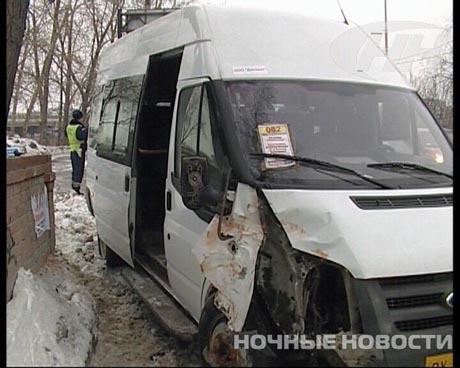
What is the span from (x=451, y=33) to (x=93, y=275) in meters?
4.76

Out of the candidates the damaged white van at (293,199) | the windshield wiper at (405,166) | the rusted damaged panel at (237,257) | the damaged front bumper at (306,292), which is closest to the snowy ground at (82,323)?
the damaged white van at (293,199)

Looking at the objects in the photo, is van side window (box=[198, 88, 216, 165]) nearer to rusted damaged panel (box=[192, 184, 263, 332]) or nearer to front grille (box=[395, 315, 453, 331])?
rusted damaged panel (box=[192, 184, 263, 332])

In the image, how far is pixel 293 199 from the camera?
129 inches

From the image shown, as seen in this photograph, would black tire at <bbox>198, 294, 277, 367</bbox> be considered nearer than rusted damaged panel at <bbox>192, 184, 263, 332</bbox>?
Yes

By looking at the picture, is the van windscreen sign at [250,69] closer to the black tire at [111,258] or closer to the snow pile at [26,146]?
the snow pile at [26,146]

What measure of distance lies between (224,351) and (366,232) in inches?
42.6

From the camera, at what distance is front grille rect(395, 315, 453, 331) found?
9.67ft

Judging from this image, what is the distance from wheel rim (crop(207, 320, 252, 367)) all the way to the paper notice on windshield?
3.47 ft

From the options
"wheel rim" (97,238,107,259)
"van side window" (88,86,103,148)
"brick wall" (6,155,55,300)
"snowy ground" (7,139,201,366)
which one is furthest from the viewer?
"van side window" (88,86,103,148)

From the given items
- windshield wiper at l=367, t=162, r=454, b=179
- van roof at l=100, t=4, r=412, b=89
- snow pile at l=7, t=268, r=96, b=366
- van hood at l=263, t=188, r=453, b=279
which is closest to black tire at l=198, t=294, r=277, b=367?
van hood at l=263, t=188, r=453, b=279

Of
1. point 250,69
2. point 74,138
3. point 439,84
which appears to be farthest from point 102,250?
point 74,138

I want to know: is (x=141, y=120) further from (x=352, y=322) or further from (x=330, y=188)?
(x=352, y=322)

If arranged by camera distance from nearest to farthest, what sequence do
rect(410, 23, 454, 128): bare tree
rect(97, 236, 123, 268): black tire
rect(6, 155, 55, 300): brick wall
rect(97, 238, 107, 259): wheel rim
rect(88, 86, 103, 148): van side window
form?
rect(6, 155, 55, 300): brick wall
rect(410, 23, 454, 128): bare tree
rect(97, 236, 123, 268): black tire
rect(97, 238, 107, 259): wheel rim
rect(88, 86, 103, 148): van side window

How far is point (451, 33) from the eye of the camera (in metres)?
5.32
